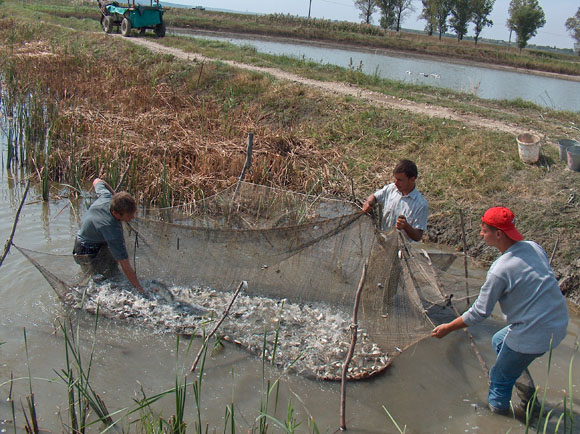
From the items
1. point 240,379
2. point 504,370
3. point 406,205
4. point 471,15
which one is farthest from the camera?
point 471,15

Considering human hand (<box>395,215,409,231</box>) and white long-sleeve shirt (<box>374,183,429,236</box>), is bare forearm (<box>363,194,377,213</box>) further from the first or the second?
human hand (<box>395,215,409,231</box>)

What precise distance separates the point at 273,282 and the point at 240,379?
3.51ft

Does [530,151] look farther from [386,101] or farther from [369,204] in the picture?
[369,204]

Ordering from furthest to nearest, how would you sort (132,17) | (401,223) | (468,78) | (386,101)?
(468,78), (132,17), (386,101), (401,223)

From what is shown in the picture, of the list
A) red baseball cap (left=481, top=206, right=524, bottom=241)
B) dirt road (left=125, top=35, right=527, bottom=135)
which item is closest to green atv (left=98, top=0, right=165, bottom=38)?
dirt road (left=125, top=35, right=527, bottom=135)

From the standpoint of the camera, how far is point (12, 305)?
479 centimetres

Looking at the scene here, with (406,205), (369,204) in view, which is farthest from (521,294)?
(369,204)

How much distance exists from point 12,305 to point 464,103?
9607 mm

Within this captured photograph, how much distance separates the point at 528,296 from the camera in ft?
10.3

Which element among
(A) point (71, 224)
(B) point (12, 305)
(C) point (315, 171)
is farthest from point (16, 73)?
(B) point (12, 305)

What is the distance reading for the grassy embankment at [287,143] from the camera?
22.8 feet

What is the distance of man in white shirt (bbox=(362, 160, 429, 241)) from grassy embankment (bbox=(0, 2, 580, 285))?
82.0 inches

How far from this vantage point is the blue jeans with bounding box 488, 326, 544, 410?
331cm

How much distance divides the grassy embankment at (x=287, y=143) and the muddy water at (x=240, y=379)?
206 centimetres
